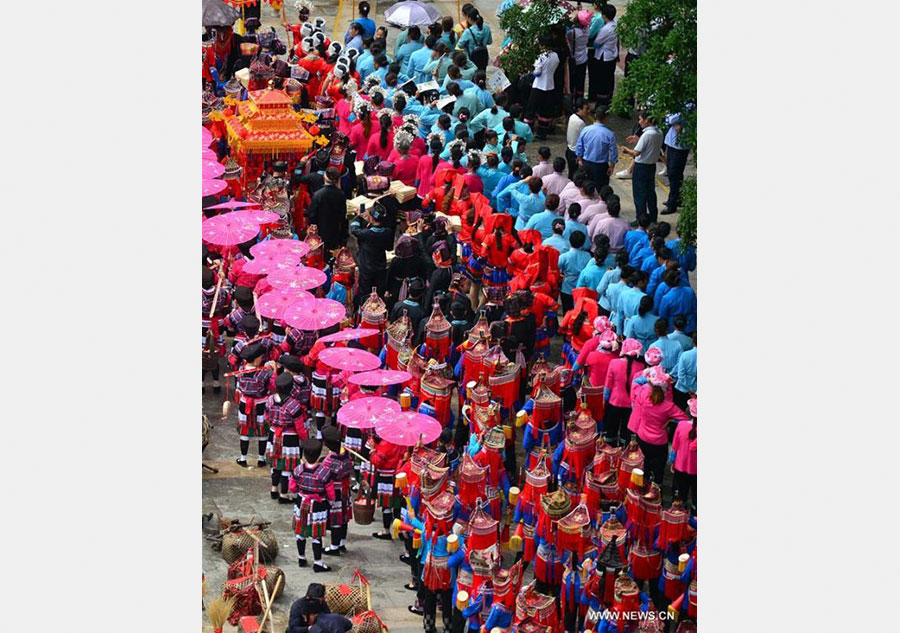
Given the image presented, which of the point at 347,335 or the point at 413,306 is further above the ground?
the point at 413,306

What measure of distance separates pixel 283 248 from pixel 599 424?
3.55 metres

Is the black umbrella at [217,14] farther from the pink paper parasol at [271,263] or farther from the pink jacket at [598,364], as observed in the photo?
the pink jacket at [598,364]

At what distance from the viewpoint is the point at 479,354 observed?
18.0 m

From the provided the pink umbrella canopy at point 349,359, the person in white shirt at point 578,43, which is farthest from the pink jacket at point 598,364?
the person in white shirt at point 578,43

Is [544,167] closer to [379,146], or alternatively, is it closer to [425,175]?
[425,175]

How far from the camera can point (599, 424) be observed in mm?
18469

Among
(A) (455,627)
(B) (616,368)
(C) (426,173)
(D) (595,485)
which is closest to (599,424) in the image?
(B) (616,368)

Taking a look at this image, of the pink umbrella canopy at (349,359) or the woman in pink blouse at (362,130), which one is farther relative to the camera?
the woman in pink blouse at (362,130)

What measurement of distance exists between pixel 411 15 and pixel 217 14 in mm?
2396

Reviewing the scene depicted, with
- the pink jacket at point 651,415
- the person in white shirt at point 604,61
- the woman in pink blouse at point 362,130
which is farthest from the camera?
the person in white shirt at point 604,61

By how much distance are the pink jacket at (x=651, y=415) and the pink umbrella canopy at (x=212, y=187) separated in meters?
5.72

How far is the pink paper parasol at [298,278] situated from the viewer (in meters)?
19.1

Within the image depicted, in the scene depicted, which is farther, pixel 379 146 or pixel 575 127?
pixel 575 127

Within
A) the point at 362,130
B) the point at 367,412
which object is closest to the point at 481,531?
the point at 367,412
